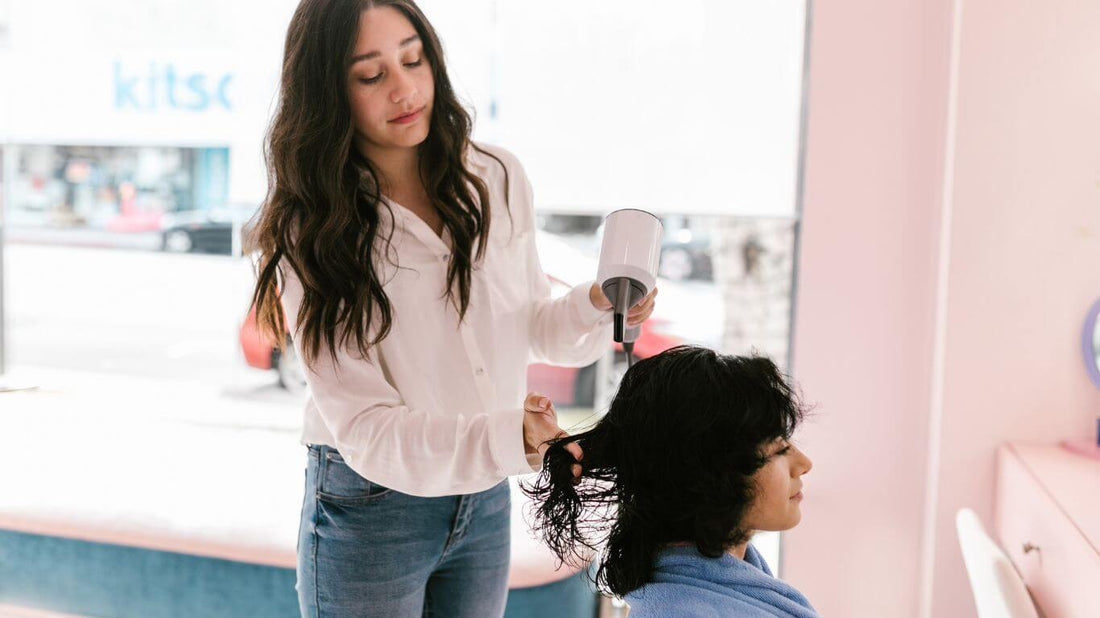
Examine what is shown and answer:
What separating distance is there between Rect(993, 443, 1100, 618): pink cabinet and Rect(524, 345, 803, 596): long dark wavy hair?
0.64 meters

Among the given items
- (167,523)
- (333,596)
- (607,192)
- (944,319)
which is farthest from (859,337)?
(167,523)

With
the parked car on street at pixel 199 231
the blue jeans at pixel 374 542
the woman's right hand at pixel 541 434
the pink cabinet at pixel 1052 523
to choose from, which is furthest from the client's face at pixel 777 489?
the parked car on street at pixel 199 231

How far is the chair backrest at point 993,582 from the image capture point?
1438mm

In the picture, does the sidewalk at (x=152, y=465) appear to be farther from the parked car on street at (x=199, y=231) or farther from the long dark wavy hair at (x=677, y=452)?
the long dark wavy hair at (x=677, y=452)

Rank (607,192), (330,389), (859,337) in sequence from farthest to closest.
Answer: (607,192), (859,337), (330,389)

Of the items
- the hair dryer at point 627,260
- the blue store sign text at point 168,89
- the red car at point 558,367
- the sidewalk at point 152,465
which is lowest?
the sidewalk at point 152,465

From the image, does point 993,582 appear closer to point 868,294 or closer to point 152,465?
point 868,294

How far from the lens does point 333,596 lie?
1.43 metres

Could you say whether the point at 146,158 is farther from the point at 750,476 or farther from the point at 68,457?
the point at 750,476

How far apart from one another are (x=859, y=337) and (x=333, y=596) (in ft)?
5.04

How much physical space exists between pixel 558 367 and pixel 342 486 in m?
1.85

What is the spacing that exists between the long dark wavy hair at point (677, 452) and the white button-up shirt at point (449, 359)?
0.10 metres

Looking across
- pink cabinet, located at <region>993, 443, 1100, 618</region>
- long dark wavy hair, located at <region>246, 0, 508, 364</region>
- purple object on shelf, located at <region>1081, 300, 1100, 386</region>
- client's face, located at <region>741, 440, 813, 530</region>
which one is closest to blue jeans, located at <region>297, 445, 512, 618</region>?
long dark wavy hair, located at <region>246, 0, 508, 364</region>

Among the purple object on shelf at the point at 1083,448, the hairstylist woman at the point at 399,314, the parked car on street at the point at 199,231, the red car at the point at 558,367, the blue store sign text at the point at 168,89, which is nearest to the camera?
the hairstylist woman at the point at 399,314
